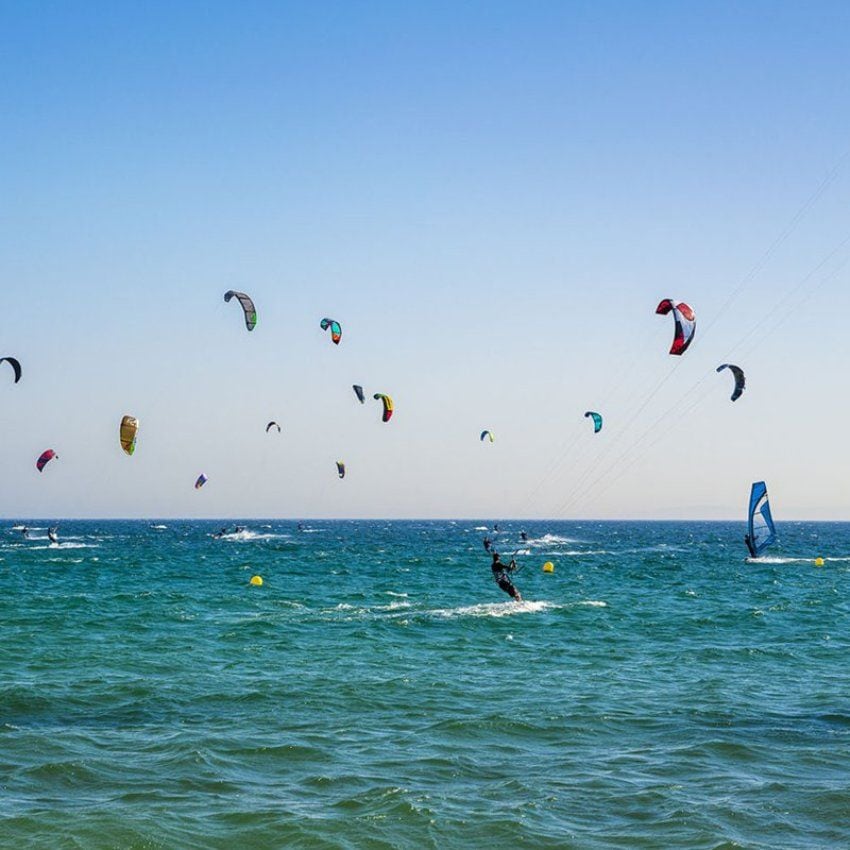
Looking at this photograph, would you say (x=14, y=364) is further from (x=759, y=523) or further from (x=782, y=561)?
(x=782, y=561)

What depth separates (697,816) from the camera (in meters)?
11.2

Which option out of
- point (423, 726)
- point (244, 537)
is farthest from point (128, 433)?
point (244, 537)

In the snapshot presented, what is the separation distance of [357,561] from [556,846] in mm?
54133

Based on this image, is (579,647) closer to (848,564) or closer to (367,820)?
(367,820)

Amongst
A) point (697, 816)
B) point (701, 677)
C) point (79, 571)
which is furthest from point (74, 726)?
point (79, 571)

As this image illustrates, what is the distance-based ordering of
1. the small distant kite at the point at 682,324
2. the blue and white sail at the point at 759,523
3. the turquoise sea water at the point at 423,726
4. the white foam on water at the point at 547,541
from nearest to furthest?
the turquoise sea water at the point at 423,726
the small distant kite at the point at 682,324
the blue and white sail at the point at 759,523
the white foam on water at the point at 547,541

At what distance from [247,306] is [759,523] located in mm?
26794

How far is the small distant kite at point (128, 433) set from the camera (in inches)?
1049

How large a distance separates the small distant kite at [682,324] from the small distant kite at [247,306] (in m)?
10.6

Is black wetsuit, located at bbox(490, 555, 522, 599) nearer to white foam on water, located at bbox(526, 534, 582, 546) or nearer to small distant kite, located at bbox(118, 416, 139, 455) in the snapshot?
small distant kite, located at bbox(118, 416, 139, 455)

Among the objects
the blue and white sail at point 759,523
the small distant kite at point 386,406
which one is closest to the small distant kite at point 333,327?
the small distant kite at point 386,406

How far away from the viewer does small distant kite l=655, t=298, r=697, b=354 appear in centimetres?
2192

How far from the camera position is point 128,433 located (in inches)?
1062

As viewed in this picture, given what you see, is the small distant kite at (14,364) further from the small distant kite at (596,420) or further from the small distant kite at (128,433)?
the small distant kite at (596,420)
